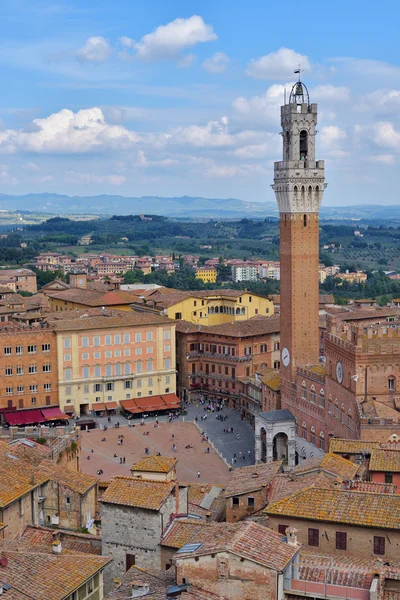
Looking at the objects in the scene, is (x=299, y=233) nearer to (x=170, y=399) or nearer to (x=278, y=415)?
(x=278, y=415)

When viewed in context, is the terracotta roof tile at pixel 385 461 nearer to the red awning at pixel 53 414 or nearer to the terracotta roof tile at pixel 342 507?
the terracotta roof tile at pixel 342 507

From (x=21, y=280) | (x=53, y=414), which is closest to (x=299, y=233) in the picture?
(x=53, y=414)

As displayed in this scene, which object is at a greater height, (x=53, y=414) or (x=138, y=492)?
(x=138, y=492)

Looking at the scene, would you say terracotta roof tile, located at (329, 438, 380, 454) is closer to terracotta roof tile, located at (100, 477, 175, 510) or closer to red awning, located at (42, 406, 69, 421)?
terracotta roof tile, located at (100, 477, 175, 510)

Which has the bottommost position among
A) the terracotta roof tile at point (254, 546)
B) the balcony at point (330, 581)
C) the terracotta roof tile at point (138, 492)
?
the terracotta roof tile at point (138, 492)

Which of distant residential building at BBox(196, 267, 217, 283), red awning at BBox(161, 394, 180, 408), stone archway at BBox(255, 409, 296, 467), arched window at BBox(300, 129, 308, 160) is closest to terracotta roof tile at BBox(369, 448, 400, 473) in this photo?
stone archway at BBox(255, 409, 296, 467)

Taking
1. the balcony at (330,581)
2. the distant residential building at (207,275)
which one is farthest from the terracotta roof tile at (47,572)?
the distant residential building at (207,275)
